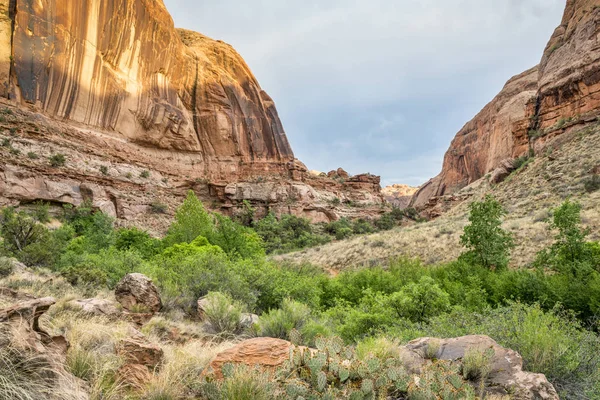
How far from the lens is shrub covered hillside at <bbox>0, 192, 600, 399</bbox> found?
3.61 m

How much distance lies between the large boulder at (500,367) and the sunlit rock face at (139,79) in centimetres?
4370

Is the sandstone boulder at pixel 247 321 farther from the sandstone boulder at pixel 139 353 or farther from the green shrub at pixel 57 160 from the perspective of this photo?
the green shrub at pixel 57 160

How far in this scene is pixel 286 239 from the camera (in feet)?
130

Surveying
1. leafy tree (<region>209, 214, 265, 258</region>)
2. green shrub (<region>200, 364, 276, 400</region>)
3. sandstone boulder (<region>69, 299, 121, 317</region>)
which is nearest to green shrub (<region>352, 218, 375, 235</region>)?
leafy tree (<region>209, 214, 265, 258</region>)

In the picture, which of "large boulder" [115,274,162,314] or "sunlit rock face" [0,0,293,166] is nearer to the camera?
"large boulder" [115,274,162,314]

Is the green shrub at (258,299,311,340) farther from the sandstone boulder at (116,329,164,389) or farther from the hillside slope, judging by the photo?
the hillside slope

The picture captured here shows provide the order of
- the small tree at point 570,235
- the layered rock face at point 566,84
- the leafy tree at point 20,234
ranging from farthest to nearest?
the layered rock face at point 566,84 < the leafy tree at point 20,234 < the small tree at point 570,235

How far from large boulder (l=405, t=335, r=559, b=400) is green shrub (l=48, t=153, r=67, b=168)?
124 feet

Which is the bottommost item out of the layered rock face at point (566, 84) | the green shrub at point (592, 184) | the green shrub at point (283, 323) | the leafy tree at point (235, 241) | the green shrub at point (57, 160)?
the green shrub at point (283, 323)

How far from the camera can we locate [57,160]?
107 ft

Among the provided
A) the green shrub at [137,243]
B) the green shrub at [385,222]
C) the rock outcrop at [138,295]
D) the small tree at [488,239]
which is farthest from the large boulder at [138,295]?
the green shrub at [385,222]

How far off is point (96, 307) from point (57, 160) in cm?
3389

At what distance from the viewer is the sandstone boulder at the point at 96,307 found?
5.56m

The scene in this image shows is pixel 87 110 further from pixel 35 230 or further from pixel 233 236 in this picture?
pixel 233 236
